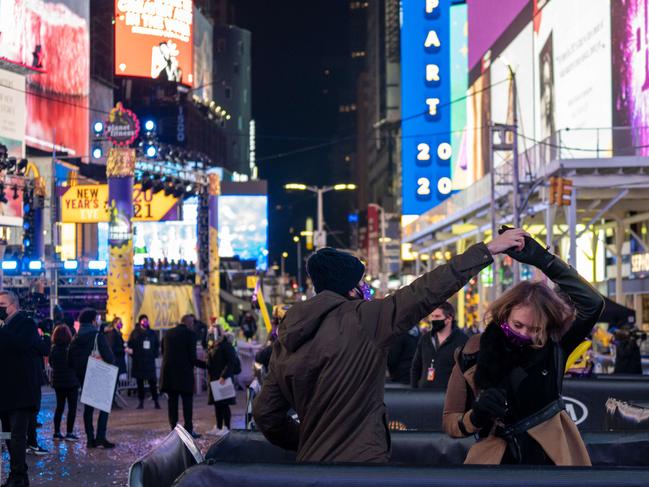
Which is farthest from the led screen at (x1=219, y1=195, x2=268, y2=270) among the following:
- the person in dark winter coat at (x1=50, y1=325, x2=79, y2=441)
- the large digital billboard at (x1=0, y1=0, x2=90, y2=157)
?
the person in dark winter coat at (x1=50, y1=325, x2=79, y2=441)

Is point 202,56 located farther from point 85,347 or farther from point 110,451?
point 110,451

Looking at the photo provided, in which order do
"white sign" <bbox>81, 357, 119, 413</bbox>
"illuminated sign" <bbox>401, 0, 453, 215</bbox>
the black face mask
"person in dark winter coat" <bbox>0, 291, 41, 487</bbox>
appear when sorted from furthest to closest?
"illuminated sign" <bbox>401, 0, 453, 215</bbox>, "white sign" <bbox>81, 357, 119, 413</bbox>, "person in dark winter coat" <bbox>0, 291, 41, 487</bbox>, the black face mask

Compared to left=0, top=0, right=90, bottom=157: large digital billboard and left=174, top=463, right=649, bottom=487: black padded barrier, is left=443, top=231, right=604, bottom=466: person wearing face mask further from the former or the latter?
left=0, top=0, right=90, bottom=157: large digital billboard

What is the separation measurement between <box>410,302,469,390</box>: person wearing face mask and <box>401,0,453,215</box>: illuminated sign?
2743 inches

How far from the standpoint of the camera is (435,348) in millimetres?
11117

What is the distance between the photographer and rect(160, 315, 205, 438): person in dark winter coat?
16797 mm

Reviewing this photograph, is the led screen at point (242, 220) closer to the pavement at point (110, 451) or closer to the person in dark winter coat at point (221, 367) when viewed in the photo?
the pavement at point (110, 451)

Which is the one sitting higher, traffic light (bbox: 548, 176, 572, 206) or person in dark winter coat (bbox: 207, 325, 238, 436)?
traffic light (bbox: 548, 176, 572, 206)

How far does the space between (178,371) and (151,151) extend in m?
29.5

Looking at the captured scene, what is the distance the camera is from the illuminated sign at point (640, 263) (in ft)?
131

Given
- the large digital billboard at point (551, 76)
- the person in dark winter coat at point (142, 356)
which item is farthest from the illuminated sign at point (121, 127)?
the person in dark winter coat at point (142, 356)

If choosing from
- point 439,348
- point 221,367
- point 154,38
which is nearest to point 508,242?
point 439,348

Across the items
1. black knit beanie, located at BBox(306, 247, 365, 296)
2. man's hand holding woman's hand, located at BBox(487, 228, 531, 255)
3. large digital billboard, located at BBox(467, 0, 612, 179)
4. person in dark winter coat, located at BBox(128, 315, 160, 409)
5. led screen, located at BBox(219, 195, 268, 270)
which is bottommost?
person in dark winter coat, located at BBox(128, 315, 160, 409)

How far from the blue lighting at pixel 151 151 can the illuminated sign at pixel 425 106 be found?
37123 mm
